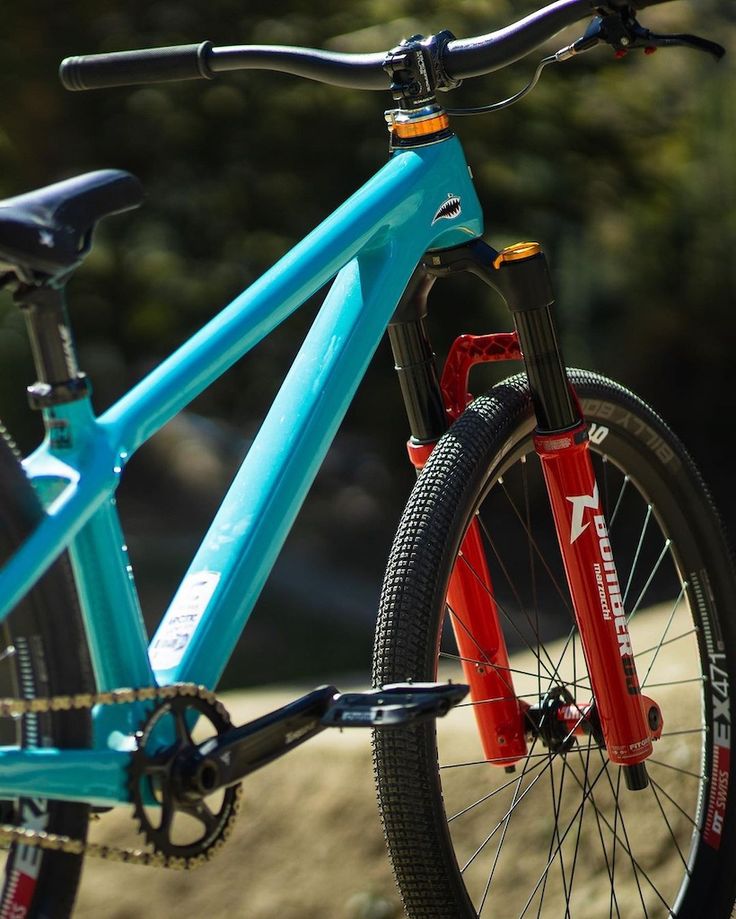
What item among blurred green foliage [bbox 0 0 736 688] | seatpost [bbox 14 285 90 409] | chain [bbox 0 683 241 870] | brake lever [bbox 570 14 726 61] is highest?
blurred green foliage [bbox 0 0 736 688]

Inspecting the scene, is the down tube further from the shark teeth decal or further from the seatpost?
the seatpost

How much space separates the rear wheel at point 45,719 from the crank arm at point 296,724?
0.37ft

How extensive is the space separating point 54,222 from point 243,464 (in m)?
0.40

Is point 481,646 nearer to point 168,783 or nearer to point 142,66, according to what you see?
point 168,783

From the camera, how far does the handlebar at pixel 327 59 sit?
1.64 metres

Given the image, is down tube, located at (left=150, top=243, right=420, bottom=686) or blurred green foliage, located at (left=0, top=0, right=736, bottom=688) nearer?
down tube, located at (left=150, top=243, right=420, bottom=686)

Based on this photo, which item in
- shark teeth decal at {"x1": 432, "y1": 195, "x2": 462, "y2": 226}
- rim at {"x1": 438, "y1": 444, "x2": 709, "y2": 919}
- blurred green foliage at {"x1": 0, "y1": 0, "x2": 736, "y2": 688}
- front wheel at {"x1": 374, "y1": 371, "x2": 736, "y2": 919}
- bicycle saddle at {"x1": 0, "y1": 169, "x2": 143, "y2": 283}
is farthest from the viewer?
blurred green foliage at {"x1": 0, "y1": 0, "x2": 736, "y2": 688}

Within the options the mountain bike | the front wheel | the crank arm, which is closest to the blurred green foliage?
the front wheel

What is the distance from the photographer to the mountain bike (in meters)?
1.27

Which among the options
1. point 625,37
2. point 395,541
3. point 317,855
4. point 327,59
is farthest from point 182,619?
point 317,855

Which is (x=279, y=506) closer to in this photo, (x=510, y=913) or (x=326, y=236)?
(x=326, y=236)

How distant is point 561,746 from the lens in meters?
1.83

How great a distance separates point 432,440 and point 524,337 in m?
0.20

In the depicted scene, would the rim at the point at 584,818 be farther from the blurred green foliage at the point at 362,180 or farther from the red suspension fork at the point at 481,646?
the blurred green foliage at the point at 362,180
